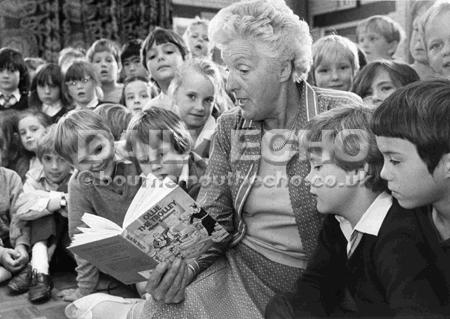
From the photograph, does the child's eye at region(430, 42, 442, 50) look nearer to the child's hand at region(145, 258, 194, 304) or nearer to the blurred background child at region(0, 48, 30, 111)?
the child's hand at region(145, 258, 194, 304)

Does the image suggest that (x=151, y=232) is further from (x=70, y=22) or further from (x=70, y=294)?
(x=70, y=22)

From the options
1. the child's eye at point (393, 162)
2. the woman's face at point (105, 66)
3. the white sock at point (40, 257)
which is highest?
the woman's face at point (105, 66)

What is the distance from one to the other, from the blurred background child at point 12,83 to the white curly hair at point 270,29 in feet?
9.04

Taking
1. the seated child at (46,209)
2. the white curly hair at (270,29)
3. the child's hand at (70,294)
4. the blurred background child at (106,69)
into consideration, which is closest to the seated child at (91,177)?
the child's hand at (70,294)

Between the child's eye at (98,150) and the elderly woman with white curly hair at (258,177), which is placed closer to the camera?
the elderly woman with white curly hair at (258,177)

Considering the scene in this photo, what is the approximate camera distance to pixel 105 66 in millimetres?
4570

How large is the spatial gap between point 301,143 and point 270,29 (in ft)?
1.32

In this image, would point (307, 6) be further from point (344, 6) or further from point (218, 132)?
point (218, 132)

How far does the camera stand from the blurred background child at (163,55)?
142 inches

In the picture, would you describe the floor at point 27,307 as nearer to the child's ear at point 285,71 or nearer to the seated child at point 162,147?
the seated child at point 162,147

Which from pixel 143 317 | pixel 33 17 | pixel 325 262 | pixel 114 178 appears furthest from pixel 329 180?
pixel 33 17

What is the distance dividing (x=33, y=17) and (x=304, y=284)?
17.7 ft

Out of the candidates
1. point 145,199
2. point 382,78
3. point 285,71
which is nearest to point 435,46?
point 382,78

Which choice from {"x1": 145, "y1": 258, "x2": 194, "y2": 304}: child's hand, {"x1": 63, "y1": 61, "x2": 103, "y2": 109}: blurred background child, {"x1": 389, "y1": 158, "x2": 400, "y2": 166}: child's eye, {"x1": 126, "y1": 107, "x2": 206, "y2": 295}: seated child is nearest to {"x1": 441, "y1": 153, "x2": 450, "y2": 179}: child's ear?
{"x1": 389, "y1": 158, "x2": 400, "y2": 166}: child's eye
